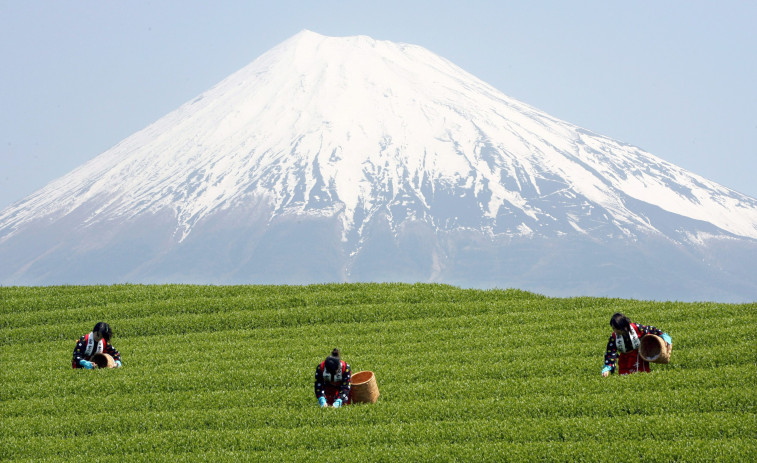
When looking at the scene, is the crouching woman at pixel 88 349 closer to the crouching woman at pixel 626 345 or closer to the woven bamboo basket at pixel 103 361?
the woven bamboo basket at pixel 103 361

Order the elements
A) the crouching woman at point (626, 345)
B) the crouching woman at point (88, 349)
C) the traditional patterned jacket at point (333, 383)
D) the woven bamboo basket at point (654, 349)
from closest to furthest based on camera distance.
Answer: the traditional patterned jacket at point (333, 383), the crouching woman at point (626, 345), the woven bamboo basket at point (654, 349), the crouching woman at point (88, 349)

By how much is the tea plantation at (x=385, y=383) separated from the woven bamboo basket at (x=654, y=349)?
0.49m

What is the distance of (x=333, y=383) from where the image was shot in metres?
18.4

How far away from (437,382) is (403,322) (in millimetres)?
9243

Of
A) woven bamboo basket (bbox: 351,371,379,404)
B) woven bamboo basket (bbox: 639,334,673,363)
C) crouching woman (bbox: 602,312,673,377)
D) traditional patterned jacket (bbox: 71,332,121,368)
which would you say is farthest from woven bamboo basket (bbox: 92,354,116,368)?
woven bamboo basket (bbox: 639,334,673,363)

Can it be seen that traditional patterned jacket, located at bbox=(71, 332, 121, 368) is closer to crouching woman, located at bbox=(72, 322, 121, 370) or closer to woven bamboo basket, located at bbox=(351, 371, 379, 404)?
crouching woman, located at bbox=(72, 322, 121, 370)

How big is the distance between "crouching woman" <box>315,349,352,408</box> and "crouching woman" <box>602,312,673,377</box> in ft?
21.5

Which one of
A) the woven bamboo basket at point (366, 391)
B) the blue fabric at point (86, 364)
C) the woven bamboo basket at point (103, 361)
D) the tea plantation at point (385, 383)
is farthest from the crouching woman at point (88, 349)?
the woven bamboo basket at point (366, 391)

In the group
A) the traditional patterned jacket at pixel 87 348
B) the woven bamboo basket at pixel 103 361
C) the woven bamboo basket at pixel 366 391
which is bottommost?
the woven bamboo basket at pixel 366 391

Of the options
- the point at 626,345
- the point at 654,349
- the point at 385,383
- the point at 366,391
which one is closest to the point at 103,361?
the point at 385,383

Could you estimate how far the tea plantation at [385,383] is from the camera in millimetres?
16562

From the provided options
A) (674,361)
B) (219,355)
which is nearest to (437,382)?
(674,361)

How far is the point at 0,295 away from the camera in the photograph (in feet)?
123

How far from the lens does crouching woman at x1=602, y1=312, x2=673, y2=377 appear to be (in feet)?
60.9
